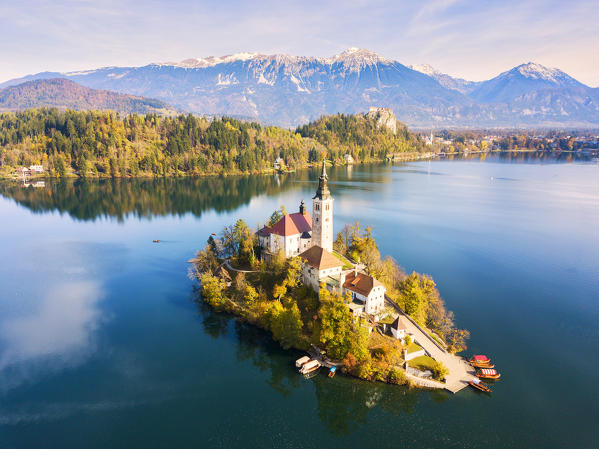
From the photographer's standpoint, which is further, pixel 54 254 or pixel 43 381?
pixel 54 254

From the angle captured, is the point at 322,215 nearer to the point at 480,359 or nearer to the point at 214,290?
the point at 214,290

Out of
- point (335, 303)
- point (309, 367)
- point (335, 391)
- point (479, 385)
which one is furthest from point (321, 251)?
point (479, 385)

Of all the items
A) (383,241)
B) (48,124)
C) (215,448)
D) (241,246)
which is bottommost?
(215,448)

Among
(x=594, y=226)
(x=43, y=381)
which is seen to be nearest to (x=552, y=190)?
(x=594, y=226)

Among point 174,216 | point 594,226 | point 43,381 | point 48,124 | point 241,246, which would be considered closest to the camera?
point 43,381

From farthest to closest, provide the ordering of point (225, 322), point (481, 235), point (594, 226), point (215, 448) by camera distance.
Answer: point (594, 226) → point (481, 235) → point (225, 322) → point (215, 448)

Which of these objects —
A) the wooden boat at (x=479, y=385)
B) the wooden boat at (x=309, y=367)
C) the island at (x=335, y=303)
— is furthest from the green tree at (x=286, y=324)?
the wooden boat at (x=479, y=385)

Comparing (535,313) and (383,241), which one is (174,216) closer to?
(383,241)

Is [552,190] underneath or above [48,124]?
underneath
